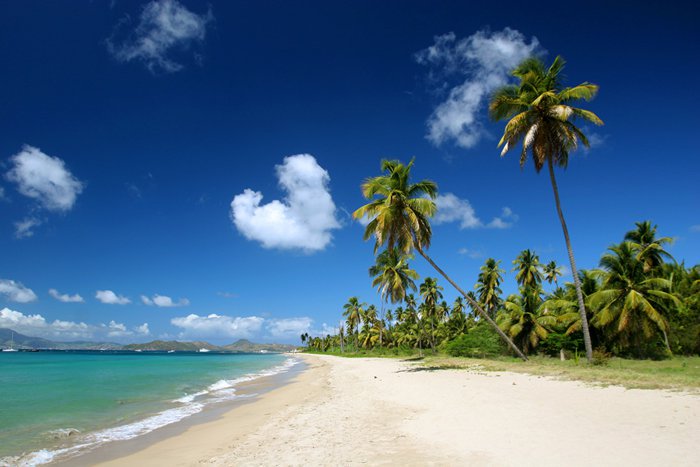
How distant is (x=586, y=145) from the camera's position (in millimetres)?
17656

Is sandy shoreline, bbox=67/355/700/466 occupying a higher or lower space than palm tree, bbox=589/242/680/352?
lower

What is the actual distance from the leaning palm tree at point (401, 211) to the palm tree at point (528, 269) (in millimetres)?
21287

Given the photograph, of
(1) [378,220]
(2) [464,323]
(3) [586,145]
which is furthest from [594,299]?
(2) [464,323]

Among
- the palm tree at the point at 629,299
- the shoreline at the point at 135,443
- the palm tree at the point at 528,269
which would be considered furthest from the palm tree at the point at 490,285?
the shoreline at the point at 135,443

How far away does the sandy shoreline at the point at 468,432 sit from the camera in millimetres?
5246

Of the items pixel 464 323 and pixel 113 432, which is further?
pixel 464 323

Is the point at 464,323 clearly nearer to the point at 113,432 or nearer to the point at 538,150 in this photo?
the point at 538,150

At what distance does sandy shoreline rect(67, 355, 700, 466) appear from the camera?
17.2ft

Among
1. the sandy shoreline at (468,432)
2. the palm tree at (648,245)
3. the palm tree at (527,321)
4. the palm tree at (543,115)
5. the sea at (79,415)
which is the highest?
the palm tree at (543,115)

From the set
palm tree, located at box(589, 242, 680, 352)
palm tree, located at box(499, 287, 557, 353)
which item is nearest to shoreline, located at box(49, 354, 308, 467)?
palm tree, located at box(589, 242, 680, 352)

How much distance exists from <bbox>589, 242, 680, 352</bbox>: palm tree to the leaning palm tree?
22.2 feet

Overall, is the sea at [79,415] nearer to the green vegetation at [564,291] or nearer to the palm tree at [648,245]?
the green vegetation at [564,291]

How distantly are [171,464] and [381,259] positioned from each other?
29195 millimetres

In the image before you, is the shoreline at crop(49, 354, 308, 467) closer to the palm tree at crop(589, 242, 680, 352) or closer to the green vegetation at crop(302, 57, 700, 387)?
the green vegetation at crop(302, 57, 700, 387)
